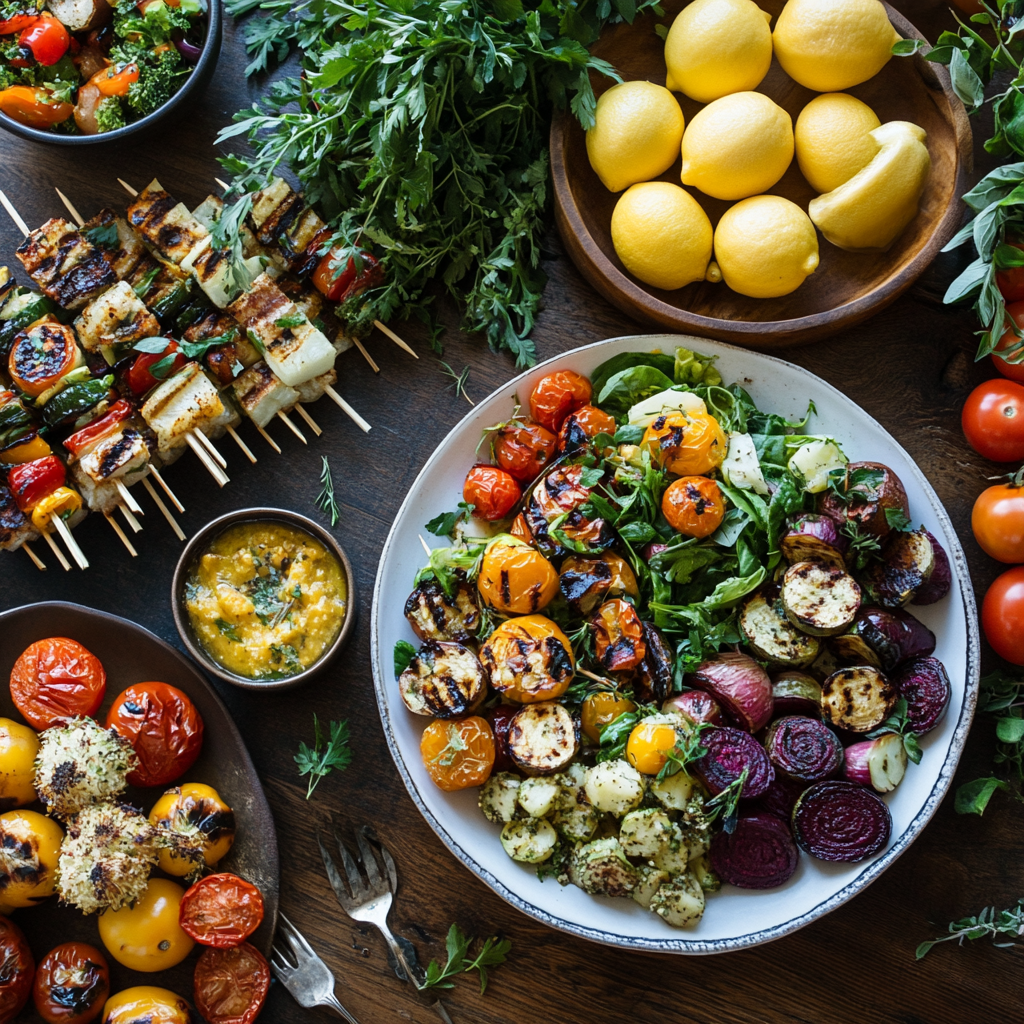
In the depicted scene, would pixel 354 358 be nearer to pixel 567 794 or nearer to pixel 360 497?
pixel 360 497

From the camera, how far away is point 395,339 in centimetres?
291

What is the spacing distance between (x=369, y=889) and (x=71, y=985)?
0.98 meters

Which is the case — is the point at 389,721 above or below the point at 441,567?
below

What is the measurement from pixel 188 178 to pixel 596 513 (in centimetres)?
200

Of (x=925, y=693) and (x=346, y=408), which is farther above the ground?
(x=346, y=408)

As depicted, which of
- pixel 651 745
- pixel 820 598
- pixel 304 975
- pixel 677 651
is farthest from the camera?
pixel 304 975

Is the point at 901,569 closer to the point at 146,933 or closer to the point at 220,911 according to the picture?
the point at 220,911

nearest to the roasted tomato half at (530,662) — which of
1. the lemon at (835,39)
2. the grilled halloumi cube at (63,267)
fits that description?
the grilled halloumi cube at (63,267)

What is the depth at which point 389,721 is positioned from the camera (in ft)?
8.42

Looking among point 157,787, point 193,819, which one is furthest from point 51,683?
point 193,819

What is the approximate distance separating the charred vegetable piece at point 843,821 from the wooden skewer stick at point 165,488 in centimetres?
226

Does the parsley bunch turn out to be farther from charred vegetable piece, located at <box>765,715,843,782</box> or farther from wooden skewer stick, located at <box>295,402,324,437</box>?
charred vegetable piece, located at <box>765,715,843,782</box>

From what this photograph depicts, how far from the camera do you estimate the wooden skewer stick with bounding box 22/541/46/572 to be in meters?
2.89

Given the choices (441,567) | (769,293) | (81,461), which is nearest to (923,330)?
(769,293)
